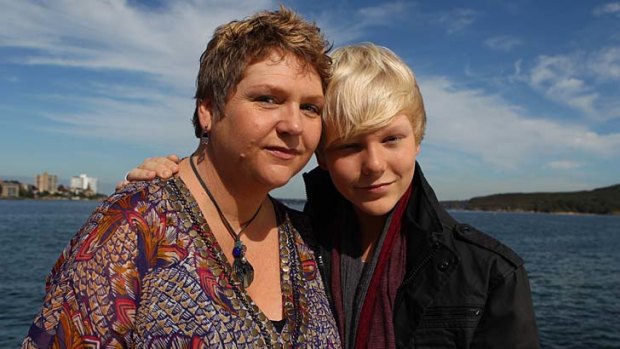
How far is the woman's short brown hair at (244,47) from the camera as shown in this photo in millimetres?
2455

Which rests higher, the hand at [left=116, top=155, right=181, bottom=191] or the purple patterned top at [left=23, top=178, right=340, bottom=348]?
the hand at [left=116, top=155, right=181, bottom=191]

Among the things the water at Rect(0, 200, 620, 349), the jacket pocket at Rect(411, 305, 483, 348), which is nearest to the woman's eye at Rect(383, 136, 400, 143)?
the jacket pocket at Rect(411, 305, 483, 348)

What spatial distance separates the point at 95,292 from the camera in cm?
215

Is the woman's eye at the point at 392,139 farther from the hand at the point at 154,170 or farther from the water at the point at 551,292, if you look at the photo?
the water at the point at 551,292

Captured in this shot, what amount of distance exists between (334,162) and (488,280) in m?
1.04

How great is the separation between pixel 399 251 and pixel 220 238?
1.06 meters

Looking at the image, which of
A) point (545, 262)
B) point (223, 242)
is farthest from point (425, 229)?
point (545, 262)

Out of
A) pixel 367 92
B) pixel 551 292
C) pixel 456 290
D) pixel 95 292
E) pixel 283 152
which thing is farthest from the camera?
pixel 551 292

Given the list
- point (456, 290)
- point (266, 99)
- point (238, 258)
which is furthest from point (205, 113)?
point (456, 290)

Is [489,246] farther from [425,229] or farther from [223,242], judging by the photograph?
[223,242]

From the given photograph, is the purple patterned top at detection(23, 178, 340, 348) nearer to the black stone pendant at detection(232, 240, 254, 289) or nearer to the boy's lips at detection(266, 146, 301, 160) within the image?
the black stone pendant at detection(232, 240, 254, 289)

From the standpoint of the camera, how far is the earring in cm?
265

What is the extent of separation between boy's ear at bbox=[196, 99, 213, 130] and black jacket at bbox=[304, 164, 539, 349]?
126 cm

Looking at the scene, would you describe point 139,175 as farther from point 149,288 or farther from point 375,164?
point 375,164
